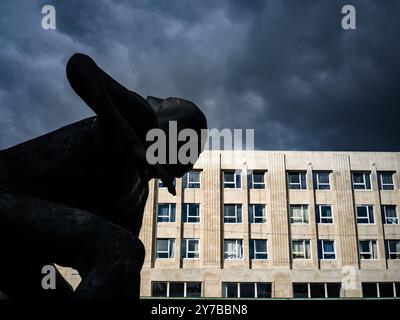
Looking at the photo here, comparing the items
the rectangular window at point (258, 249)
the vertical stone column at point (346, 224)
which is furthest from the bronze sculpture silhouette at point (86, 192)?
the vertical stone column at point (346, 224)

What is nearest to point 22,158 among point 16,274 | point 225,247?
point 16,274

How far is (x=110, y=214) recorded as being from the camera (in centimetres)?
255

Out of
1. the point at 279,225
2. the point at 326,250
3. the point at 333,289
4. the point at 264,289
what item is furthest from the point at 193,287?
the point at 326,250

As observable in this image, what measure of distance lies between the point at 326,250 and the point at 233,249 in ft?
26.2

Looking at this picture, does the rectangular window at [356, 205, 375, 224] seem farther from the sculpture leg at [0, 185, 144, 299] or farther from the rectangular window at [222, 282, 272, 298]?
the sculpture leg at [0, 185, 144, 299]

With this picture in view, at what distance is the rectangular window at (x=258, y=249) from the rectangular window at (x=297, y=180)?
592 centimetres

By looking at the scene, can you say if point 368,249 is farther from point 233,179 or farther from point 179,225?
point 179,225

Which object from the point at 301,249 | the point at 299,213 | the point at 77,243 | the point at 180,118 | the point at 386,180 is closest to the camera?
the point at 77,243

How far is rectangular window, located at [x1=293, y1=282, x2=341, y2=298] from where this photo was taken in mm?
37406

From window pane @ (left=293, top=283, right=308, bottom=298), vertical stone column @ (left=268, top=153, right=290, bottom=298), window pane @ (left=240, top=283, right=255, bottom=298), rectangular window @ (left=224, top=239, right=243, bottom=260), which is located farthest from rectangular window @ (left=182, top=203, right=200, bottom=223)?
window pane @ (left=293, top=283, right=308, bottom=298)

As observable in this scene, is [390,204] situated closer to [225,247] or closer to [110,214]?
[225,247]

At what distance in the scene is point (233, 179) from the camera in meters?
41.3

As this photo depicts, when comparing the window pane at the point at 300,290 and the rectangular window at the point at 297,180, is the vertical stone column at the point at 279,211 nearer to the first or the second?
the rectangular window at the point at 297,180

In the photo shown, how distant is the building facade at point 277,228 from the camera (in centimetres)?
3747
